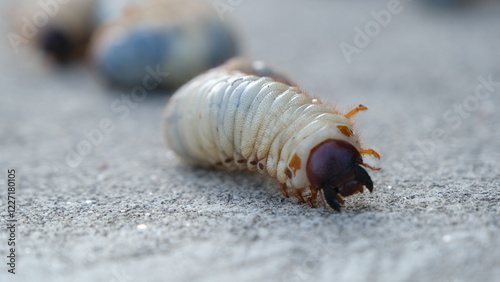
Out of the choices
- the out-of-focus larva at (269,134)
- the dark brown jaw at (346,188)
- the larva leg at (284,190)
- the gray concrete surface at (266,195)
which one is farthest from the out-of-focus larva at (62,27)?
the dark brown jaw at (346,188)

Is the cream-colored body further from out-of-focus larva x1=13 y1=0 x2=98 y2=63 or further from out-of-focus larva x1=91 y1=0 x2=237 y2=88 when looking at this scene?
out-of-focus larva x1=13 y1=0 x2=98 y2=63

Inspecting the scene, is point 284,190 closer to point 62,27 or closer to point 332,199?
point 332,199

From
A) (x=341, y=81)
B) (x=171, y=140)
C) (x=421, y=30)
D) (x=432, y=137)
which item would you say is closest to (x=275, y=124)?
(x=171, y=140)

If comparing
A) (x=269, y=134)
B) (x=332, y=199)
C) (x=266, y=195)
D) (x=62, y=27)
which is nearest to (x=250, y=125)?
(x=269, y=134)

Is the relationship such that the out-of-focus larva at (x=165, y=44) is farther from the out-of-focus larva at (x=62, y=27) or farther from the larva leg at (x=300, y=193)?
the larva leg at (x=300, y=193)

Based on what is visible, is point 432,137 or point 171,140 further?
point 432,137

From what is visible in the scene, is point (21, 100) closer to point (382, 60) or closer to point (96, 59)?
point (96, 59)
